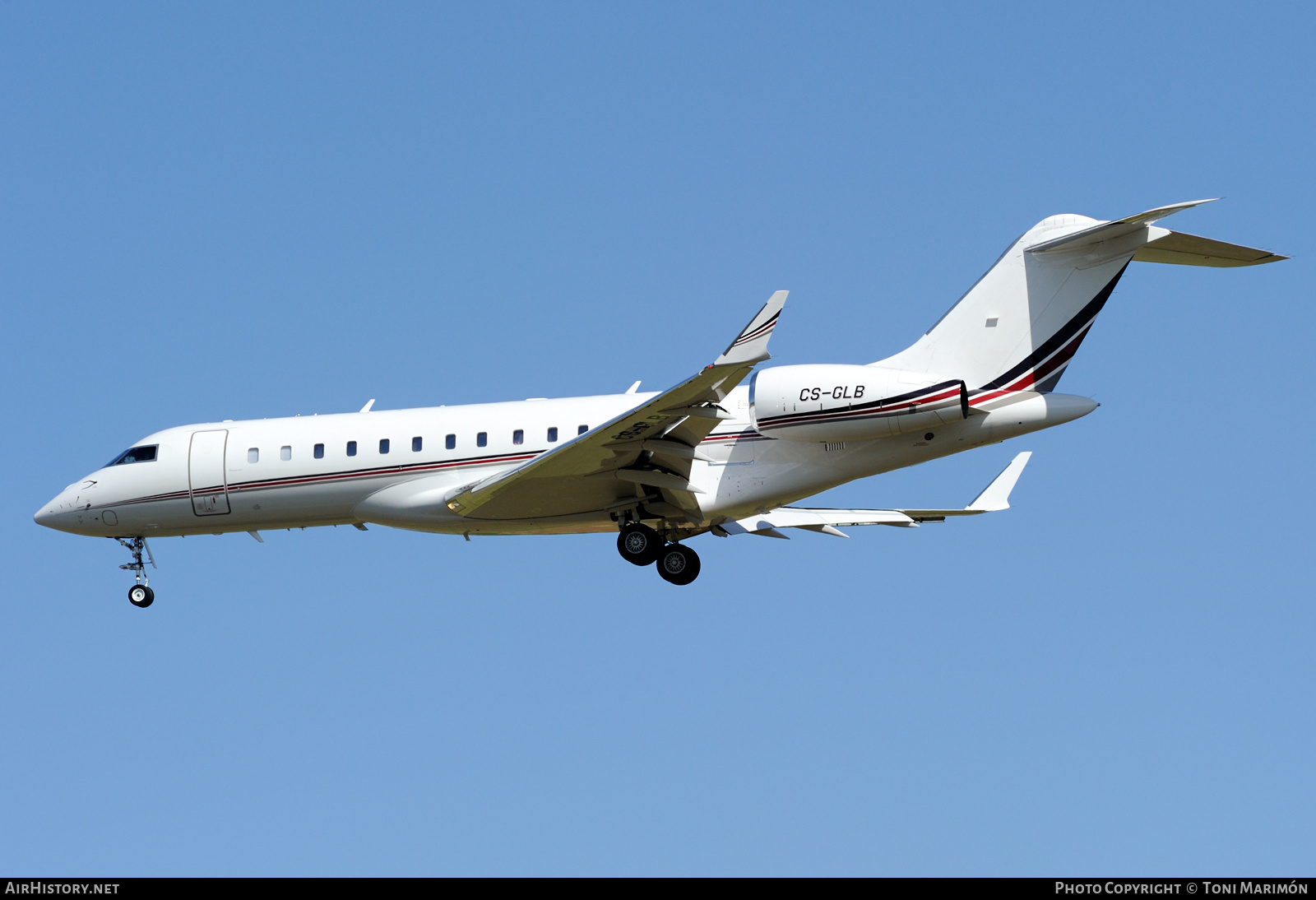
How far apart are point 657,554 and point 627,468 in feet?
5.21

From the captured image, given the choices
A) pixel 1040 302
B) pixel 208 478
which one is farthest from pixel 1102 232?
pixel 208 478

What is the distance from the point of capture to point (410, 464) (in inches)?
835

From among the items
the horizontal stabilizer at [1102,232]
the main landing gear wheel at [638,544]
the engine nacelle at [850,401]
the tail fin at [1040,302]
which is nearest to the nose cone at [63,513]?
the main landing gear wheel at [638,544]

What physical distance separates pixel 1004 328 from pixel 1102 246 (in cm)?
170

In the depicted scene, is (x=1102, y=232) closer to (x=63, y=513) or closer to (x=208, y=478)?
(x=208, y=478)

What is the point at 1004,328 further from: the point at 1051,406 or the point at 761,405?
the point at 761,405

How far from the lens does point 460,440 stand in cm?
2117

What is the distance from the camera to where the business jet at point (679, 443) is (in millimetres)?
18938

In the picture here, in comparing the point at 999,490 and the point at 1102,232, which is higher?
the point at 1102,232

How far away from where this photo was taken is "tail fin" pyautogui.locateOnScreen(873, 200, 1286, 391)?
19062 mm

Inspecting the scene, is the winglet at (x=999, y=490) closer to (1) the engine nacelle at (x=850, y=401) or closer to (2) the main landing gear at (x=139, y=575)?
(1) the engine nacelle at (x=850, y=401)

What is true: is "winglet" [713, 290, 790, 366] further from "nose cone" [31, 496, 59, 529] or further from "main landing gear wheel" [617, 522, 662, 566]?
"nose cone" [31, 496, 59, 529]

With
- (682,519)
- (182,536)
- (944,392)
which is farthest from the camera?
(182,536)
